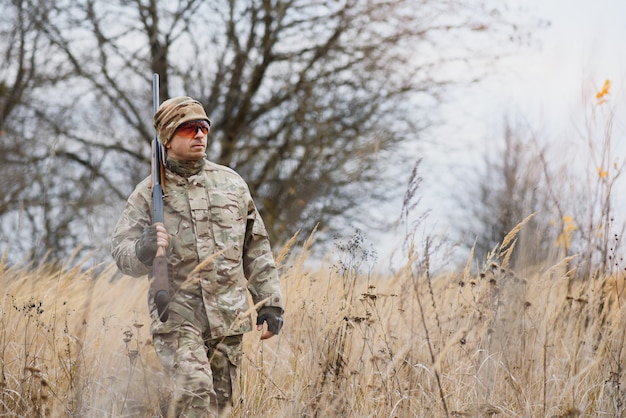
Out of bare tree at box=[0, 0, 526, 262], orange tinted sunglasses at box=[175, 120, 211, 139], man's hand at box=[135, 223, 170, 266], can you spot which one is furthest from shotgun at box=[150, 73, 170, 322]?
bare tree at box=[0, 0, 526, 262]

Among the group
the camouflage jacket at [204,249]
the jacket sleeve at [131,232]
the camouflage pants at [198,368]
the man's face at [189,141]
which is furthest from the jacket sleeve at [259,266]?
the jacket sleeve at [131,232]

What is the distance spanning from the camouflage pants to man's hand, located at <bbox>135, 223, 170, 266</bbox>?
0.35 metres

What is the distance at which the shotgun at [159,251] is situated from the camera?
121 inches

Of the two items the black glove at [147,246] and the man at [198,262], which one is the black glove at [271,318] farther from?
the black glove at [147,246]

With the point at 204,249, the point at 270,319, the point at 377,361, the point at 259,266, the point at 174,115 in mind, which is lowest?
the point at 377,361

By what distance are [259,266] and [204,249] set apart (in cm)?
30

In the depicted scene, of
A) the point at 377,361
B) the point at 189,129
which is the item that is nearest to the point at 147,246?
the point at 189,129

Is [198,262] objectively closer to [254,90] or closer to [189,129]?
[189,129]

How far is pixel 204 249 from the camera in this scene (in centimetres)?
346

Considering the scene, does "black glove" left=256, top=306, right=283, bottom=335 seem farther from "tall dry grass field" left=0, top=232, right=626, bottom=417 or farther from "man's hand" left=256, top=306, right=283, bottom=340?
"tall dry grass field" left=0, top=232, right=626, bottom=417

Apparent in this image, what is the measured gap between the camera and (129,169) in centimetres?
1097

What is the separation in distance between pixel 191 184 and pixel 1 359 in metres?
1.29

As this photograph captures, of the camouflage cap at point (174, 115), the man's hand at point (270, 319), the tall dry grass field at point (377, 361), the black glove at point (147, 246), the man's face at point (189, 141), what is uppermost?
the camouflage cap at point (174, 115)

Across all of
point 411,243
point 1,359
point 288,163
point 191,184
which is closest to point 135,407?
point 1,359
